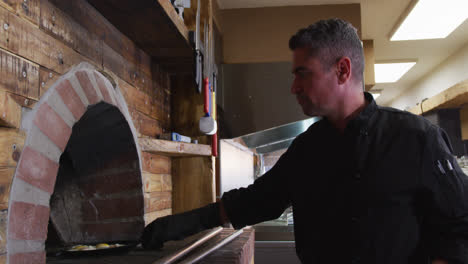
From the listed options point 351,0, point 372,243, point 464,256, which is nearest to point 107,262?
point 372,243

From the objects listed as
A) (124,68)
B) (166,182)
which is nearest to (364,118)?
(124,68)

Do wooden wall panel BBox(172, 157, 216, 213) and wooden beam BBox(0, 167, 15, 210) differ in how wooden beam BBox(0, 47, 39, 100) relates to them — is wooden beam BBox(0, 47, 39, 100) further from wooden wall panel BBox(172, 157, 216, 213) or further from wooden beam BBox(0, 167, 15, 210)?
wooden wall panel BBox(172, 157, 216, 213)

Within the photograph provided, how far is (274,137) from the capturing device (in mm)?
3250

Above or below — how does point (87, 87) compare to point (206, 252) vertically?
above

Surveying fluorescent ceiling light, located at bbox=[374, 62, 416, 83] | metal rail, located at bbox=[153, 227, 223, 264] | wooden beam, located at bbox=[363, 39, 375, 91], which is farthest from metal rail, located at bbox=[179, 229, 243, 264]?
fluorescent ceiling light, located at bbox=[374, 62, 416, 83]

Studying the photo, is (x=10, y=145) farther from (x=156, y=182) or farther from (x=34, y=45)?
(x=156, y=182)

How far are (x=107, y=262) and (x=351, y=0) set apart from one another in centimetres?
260

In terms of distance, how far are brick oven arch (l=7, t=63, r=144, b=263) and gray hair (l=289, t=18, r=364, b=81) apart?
73 cm

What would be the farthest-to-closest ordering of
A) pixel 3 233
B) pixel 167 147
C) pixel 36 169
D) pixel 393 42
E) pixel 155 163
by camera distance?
pixel 393 42, pixel 155 163, pixel 167 147, pixel 36 169, pixel 3 233

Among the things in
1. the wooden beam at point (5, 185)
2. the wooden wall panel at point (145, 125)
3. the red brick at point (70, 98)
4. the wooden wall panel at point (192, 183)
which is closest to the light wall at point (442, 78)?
the wooden wall panel at point (192, 183)

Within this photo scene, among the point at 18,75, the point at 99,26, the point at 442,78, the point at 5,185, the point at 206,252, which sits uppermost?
the point at 442,78

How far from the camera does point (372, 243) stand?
44.6 inches

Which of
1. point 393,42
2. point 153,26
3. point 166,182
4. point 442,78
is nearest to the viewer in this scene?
point 153,26

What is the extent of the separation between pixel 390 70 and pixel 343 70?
4.10m
